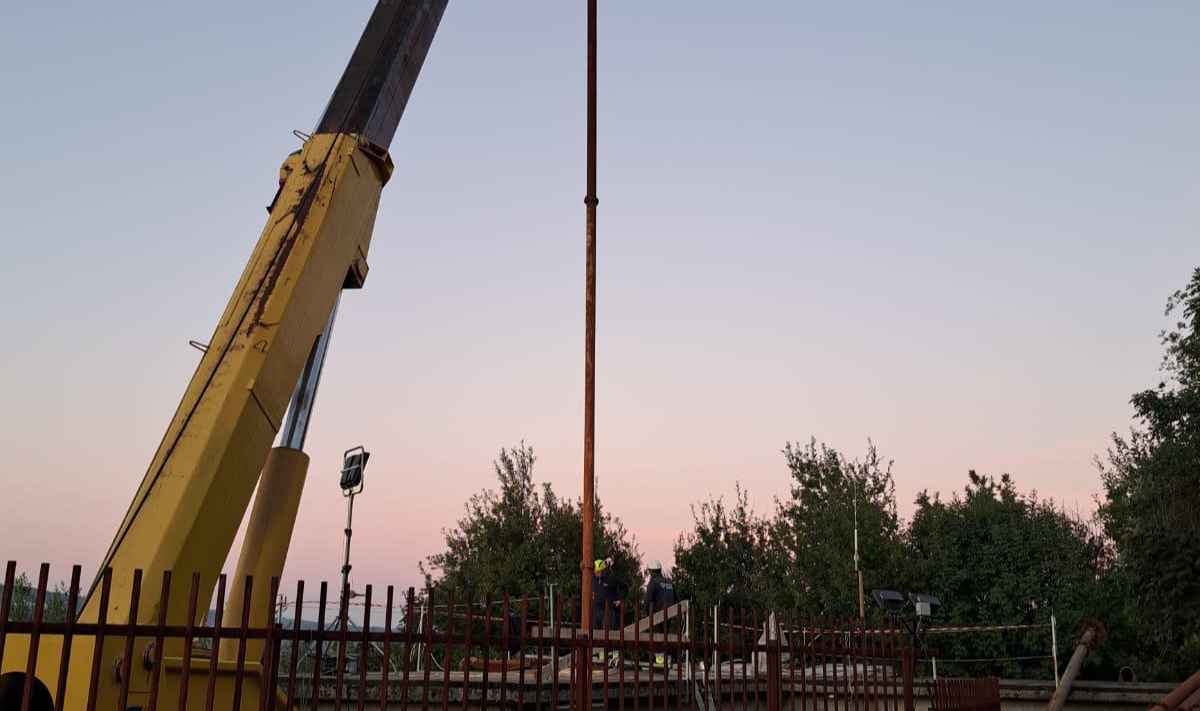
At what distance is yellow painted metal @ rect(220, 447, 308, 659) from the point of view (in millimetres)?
Answer: 6004

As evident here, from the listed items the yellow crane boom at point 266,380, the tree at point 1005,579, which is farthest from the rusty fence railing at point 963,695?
the tree at point 1005,579

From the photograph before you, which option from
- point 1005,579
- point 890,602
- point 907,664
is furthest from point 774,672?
point 1005,579

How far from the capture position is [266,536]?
6.05 m

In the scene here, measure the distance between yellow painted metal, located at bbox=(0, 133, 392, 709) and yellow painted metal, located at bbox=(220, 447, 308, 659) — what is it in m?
0.02

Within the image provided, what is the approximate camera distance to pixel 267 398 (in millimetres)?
5211

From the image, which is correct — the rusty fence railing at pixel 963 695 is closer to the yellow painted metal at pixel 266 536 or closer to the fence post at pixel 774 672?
the fence post at pixel 774 672

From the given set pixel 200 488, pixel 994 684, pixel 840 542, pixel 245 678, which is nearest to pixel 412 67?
pixel 200 488

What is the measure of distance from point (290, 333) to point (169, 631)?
5.69 ft

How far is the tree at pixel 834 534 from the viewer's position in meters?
35.8

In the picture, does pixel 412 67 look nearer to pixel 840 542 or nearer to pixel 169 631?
pixel 169 631

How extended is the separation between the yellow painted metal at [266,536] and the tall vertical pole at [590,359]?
224 inches

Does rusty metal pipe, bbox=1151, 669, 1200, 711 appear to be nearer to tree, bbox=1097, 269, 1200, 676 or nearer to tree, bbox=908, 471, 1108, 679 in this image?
tree, bbox=1097, 269, 1200, 676

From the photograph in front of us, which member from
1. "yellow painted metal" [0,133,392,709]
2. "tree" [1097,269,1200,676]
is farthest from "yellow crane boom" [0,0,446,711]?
"tree" [1097,269,1200,676]

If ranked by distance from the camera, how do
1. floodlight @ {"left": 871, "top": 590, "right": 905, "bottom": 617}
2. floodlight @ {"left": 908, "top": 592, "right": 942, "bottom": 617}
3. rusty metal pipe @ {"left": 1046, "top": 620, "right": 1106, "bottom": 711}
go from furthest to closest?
rusty metal pipe @ {"left": 1046, "top": 620, "right": 1106, "bottom": 711} → floodlight @ {"left": 908, "top": 592, "right": 942, "bottom": 617} → floodlight @ {"left": 871, "top": 590, "right": 905, "bottom": 617}
